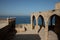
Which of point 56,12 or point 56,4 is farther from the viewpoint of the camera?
point 56,4

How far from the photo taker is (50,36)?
51.9 feet

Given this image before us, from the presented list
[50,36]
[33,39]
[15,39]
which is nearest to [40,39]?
[33,39]

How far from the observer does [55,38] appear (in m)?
15.0

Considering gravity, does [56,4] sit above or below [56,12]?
above

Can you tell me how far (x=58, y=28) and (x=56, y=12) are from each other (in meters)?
3.80

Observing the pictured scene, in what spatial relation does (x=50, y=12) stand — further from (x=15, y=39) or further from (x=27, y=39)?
(x=15, y=39)

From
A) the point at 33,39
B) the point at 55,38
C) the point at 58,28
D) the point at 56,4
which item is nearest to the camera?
the point at 55,38

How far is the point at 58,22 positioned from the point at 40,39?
397cm

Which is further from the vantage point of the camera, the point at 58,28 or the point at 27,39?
the point at 58,28

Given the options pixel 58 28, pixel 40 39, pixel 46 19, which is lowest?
pixel 40 39

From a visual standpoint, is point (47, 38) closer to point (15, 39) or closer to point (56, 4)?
point (15, 39)

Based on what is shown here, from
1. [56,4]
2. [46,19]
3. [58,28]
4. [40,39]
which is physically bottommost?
[40,39]

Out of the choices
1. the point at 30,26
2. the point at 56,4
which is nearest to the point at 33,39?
the point at 56,4

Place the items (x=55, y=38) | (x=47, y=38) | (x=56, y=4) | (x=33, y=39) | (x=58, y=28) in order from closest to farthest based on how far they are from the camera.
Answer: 1. (x=55, y=38)
2. (x=47, y=38)
3. (x=33, y=39)
4. (x=58, y=28)
5. (x=56, y=4)
